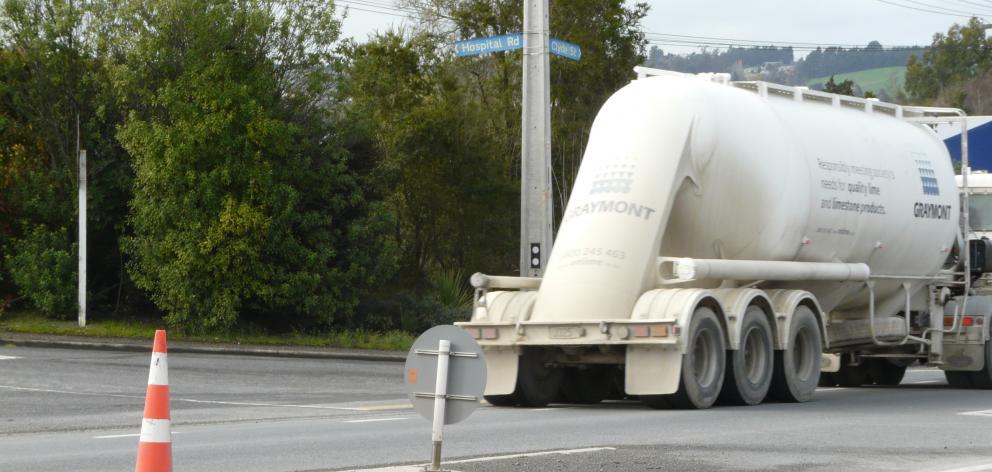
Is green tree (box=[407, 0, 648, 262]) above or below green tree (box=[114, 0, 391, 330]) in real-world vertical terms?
above

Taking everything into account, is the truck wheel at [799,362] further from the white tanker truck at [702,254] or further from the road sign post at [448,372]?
the road sign post at [448,372]

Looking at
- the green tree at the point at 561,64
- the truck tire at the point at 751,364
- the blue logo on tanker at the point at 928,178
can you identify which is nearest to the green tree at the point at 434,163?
the green tree at the point at 561,64

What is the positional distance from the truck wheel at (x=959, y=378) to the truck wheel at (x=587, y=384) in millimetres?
6222

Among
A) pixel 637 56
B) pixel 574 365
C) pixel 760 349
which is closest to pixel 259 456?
pixel 574 365

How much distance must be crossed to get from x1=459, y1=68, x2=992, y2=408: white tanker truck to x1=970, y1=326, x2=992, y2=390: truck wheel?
2089mm

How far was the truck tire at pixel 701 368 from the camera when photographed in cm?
1605

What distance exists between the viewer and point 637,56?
46.3m

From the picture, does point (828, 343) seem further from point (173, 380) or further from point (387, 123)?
point (387, 123)

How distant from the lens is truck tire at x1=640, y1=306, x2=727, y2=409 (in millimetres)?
16047

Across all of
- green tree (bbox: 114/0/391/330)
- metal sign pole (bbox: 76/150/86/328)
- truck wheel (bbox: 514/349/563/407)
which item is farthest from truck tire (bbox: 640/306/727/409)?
metal sign pole (bbox: 76/150/86/328)

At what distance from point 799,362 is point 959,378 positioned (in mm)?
4794

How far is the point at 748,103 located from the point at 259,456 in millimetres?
8550

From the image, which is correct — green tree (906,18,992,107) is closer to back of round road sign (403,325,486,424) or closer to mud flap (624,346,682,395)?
mud flap (624,346,682,395)

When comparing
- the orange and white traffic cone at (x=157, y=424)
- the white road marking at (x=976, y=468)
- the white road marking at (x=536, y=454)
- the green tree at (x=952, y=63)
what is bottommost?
the white road marking at (x=976, y=468)
